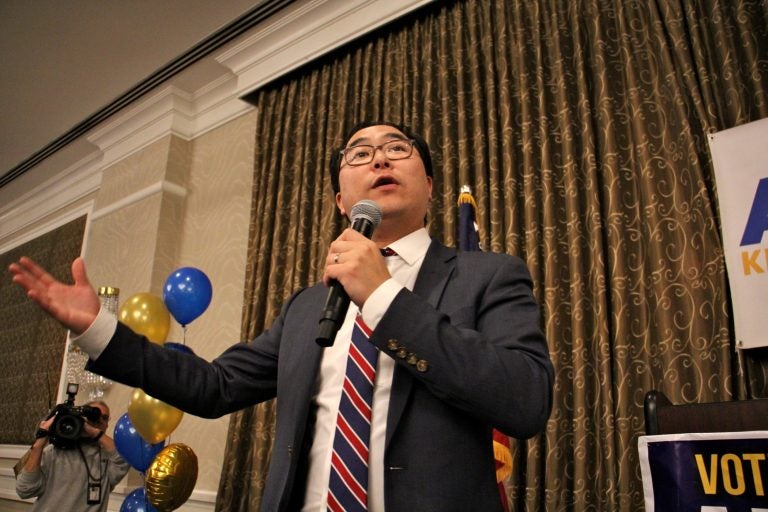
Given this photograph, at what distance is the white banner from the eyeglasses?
4.04 feet

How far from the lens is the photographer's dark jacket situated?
2.90 metres

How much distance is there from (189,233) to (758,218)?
359 centimetres

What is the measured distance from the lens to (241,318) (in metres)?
3.46

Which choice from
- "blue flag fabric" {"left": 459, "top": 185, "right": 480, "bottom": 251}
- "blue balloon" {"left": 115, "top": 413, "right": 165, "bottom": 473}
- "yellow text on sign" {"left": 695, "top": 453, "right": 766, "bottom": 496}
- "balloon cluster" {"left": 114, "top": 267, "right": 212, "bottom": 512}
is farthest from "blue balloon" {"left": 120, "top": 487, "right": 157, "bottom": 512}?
"yellow text on sign" {"left": 695, "top": 453, "right": 766, "bottom": 496}

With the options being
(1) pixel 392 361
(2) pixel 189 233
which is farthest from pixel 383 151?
(2) pixel 189 233

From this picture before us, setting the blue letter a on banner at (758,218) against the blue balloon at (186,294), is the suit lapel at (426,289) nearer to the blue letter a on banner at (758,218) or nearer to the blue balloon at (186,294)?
the blue letter a on banner at (758,218)

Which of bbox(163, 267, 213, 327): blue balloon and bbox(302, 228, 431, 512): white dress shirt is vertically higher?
bbox(163, 267, 213, 327): blue balloon

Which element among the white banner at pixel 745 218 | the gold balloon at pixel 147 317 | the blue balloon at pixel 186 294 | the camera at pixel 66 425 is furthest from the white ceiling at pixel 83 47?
the white banner at pixel 745 218

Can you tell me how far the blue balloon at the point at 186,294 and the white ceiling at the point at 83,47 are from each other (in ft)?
5.92

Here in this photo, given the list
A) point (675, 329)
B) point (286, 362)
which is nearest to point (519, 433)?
point (286, 362)

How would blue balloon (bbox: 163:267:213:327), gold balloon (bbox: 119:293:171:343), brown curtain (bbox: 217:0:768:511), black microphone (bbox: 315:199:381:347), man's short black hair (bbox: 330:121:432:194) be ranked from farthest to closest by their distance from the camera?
blue balloon (bbox: 163:267:213:327)
gold balloon (bbox: 119:293:171:343)
brown curtain (bbox: 217:0:768:511)
man's short black hair (bbox: 330:121:432:194)
black microphone (bbox: 315:199:381:347)

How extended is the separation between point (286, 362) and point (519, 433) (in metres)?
0.52

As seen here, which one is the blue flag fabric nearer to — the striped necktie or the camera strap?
the striped necktie

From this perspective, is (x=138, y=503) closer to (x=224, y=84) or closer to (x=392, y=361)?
(x=392, y=361)
